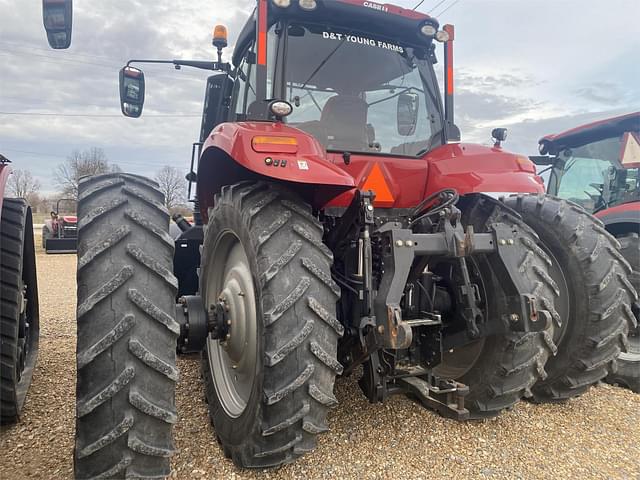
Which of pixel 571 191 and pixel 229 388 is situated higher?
pixel 571 191

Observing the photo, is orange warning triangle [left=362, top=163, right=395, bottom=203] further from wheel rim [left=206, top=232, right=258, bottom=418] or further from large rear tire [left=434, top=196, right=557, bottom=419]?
wheel rim [left=206, top=232, right=258, bottom=418]

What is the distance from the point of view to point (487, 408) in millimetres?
2693

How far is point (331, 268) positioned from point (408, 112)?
1458mm

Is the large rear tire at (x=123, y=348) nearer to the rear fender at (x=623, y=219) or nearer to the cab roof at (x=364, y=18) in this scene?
the cab roof at (x=364, y=18)

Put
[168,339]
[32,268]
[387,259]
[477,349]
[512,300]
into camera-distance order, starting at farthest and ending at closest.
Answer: [32,268] → [477,349] → [512,300] → [387,259] → [168,339]

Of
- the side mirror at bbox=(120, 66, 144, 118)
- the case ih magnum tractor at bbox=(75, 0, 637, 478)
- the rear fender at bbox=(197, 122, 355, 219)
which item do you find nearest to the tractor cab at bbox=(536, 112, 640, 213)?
the case ih magnum tractor at bbox=(75, 0, 637, 478)

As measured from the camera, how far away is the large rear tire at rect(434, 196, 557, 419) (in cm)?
250

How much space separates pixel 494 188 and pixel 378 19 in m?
1.37

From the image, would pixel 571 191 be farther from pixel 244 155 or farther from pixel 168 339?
pixel 168 339

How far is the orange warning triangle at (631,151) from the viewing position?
537 centimetres

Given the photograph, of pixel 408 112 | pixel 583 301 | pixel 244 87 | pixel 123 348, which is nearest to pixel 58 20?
pixel 244 87

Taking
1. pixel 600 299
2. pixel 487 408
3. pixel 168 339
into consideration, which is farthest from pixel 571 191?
pixel 168 339

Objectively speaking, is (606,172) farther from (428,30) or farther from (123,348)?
(123,348)

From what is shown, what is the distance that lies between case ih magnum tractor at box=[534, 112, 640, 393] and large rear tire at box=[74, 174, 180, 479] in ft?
14.3
